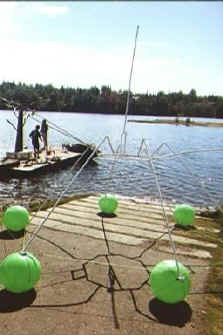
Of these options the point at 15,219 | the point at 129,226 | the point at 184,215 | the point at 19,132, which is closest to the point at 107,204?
the point at 129,226

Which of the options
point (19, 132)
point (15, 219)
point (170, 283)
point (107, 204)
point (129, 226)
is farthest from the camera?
point (19, 132)

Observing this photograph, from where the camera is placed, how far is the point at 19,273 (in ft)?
16.9

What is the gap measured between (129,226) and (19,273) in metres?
4.32

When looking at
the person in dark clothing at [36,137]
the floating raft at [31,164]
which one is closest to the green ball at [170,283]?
the floating raft at [31,164]

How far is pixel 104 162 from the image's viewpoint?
29797 mm

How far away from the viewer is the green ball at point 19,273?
5.16 m

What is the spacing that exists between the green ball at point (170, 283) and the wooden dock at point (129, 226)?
2261 mm

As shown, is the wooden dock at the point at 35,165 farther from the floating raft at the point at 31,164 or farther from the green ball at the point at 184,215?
the green ball at the point at 184,215

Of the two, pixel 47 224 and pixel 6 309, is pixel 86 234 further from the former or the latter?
pixel 6 309

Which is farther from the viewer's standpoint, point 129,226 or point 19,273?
point 129,226

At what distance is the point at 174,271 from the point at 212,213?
6130 mm

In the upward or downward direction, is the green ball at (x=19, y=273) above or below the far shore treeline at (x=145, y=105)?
below

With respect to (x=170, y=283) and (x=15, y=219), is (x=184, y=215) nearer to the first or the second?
(x=170, y=283)

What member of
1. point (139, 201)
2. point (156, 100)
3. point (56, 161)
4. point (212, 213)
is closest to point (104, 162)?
point (56, 161)
